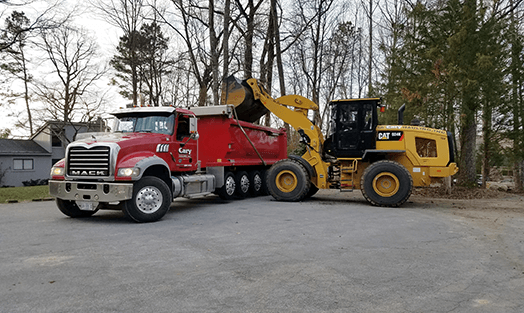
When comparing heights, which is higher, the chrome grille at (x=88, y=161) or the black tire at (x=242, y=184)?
the chrome grille at (x=88, y=161)

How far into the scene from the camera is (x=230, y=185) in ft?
41.7

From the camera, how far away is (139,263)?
5.04 m

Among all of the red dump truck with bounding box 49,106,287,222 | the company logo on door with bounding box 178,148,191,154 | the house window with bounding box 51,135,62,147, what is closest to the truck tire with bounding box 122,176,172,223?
the red dump truck with bounding box 49,106,287,222

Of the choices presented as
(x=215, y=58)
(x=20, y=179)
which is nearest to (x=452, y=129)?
(x=215, y=58)

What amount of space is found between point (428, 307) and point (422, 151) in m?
8.37

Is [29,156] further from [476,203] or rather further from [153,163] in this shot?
[476,203]

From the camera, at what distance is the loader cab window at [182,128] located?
9867 millimetres

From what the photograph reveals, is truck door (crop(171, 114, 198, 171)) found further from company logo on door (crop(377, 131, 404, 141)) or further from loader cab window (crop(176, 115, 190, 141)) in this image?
company logo on door (crop(377, 131, 404, 141))

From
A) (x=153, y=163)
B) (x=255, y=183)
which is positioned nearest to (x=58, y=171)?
(x=153, y=163)

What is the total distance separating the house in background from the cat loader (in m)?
25.8

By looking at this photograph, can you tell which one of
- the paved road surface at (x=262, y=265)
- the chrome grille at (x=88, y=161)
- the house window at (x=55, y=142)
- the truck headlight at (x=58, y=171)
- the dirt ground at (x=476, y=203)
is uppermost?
the house window at (x=55, y=142)

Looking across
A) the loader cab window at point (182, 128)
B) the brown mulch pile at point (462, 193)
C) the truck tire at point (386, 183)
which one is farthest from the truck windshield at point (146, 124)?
the brown mulch pile at point (462, 193)

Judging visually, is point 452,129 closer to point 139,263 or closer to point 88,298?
point 139,263

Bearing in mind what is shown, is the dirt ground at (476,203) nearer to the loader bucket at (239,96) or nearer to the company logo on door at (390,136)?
the company logo on door at (390,136)
